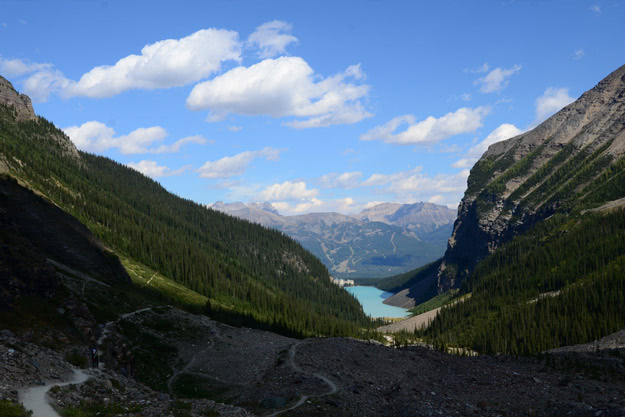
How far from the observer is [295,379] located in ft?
190

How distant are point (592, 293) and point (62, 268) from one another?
144910 millimetres

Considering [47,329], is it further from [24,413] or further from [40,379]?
[24,413]

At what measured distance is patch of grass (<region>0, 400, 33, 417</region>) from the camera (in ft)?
90.7

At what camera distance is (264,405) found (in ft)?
161

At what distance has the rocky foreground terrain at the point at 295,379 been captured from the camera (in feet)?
127

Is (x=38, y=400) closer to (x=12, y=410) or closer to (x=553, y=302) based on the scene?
(x=12, y=410)

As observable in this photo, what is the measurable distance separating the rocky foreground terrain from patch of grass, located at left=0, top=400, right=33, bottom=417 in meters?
2.17

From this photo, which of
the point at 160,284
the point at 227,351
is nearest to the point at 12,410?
the point at 227,351

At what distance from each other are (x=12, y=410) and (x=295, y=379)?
117 ft

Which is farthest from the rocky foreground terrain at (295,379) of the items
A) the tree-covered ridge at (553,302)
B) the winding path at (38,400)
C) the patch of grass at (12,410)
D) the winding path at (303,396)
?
the tree-covered ridge at (553,302)

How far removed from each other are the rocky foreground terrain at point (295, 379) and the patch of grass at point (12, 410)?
7.11 feet

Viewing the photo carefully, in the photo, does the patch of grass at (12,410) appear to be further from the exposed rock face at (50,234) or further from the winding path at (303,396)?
the exposed rock face at (50,234)

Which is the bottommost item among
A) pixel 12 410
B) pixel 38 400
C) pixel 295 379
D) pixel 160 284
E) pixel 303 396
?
pixel 303 396

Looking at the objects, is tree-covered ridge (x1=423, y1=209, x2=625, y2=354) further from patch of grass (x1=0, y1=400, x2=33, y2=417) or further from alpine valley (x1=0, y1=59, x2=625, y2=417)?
patch of grass (x1=0, y1=400, x2=33, y2=417)
